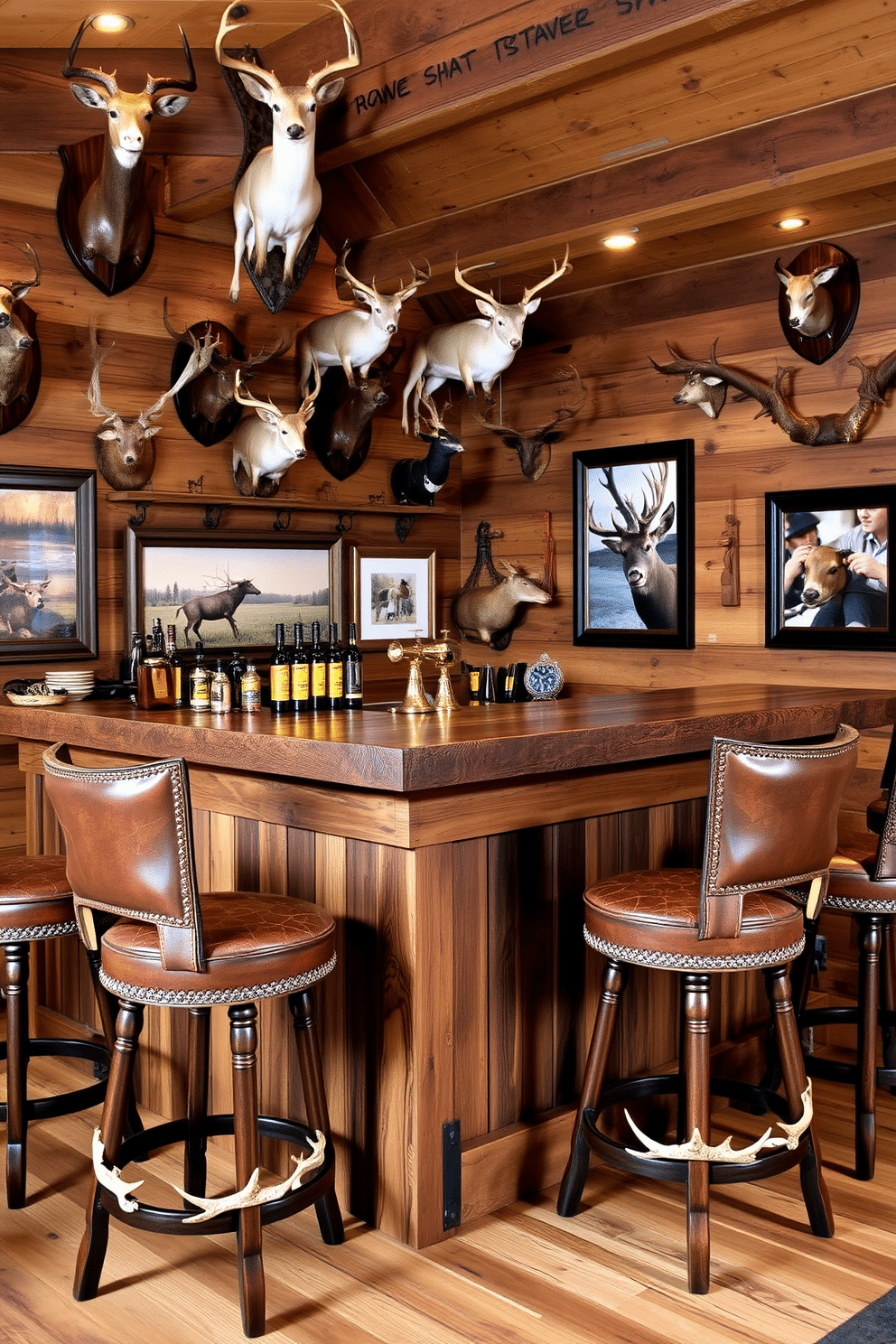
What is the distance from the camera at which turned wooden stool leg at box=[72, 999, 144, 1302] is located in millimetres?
2576

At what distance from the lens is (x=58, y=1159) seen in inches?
130

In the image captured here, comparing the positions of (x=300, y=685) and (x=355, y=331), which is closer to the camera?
(x=300, y=685)

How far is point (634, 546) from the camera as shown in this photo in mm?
5684

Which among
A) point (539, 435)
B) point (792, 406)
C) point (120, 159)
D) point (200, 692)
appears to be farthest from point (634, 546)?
point (120, 159)

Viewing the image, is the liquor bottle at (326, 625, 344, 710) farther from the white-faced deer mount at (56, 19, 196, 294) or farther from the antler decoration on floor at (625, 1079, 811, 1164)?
the antler decoration on floor at (625, 1079, 811, 1164)

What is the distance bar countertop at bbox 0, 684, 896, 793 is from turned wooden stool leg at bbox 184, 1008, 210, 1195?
602 mm

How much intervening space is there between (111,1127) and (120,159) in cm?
329

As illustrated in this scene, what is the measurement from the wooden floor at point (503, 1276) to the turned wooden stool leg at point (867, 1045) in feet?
0.27

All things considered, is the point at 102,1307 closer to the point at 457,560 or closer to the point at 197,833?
the point at 197,833

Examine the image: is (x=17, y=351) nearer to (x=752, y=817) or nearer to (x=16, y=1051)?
(x=16, y=1051)

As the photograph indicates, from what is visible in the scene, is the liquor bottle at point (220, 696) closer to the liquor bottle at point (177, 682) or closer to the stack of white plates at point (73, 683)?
the liquor bottle at point (177, 682)

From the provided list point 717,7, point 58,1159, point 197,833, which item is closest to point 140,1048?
point 58,1159

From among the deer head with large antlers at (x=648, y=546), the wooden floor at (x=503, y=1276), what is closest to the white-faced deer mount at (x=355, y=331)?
the deer head with large antlers at (x=648, y=546)

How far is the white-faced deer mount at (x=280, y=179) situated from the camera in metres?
4.05
